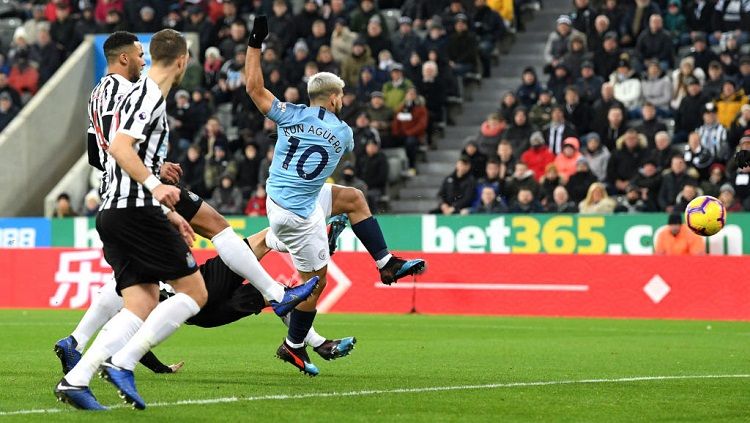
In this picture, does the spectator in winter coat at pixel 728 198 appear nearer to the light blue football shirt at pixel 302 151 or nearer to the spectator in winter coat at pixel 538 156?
the spectator in winter coat at pixel 538 156

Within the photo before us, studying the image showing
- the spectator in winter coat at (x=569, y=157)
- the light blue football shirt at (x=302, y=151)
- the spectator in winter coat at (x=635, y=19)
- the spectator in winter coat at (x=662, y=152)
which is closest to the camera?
the light blue football shirt at (x=302, y=151)

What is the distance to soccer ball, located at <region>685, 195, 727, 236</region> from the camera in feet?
41.6

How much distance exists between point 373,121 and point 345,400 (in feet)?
56.6

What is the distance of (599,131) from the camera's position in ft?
78.1

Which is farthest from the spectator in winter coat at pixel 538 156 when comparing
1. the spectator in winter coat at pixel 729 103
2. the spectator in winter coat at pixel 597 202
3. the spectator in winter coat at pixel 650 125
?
the spectator in winter coat at pixel 729 103

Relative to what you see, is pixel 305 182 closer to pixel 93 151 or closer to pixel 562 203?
pixel 93 151

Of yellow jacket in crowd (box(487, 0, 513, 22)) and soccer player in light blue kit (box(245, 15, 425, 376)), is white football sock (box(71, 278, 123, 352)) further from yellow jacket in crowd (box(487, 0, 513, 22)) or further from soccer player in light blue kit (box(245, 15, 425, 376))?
yellow jacket in crowd (box(487, 0, 513, 22))

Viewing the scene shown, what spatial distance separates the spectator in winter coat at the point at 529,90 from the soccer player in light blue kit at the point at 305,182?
14.3m

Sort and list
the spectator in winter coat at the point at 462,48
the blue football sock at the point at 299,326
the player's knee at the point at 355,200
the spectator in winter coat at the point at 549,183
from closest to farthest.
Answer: the blue football sock at the point at 299,326 < the player's knee at the point at 355,200 < the spectator in winter coat at the point at 549,183 < the spectator in winter coat at the point at 462,48

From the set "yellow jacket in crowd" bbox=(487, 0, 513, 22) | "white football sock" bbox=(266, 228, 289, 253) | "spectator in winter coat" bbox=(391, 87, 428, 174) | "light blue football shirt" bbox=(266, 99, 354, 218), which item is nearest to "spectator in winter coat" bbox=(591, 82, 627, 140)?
"spectator in winter coat" bbox=(391, 87, 428, 174)

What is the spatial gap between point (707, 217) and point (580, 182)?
392 inches

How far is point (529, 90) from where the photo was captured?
25344 mm

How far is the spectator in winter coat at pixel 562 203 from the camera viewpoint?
874 inches

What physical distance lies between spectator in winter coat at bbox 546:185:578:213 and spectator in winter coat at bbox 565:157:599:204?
0.30 metres
